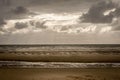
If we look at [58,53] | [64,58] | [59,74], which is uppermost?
[58,53]

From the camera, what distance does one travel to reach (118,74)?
2241cm

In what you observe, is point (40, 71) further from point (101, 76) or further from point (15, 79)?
point (101, 76)

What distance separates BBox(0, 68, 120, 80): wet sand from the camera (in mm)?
21453

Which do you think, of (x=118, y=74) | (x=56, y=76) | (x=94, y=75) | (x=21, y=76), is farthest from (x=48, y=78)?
(x=118, y=74)

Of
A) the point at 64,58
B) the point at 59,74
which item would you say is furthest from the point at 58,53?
the point at 59,74

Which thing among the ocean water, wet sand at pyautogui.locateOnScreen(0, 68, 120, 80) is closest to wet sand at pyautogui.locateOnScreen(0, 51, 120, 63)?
the ocean water

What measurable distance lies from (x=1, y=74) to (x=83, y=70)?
8076 millimetres

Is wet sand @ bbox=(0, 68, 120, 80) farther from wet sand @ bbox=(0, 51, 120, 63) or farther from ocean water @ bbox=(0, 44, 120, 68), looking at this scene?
wet sand @ bbox=(0, 51, 120, 63)

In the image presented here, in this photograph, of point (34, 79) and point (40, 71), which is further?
point (40, 71)

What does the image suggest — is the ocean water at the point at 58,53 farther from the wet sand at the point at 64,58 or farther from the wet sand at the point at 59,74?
the wet sand at the point at 64,58

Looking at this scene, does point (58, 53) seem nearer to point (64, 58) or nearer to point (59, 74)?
point (64, 58)

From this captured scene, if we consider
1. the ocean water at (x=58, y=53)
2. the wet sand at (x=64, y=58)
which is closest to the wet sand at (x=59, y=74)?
the ocean water at (x=58, y=53)

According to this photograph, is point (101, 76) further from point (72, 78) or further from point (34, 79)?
point (34, 79)

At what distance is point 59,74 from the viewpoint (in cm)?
2298
